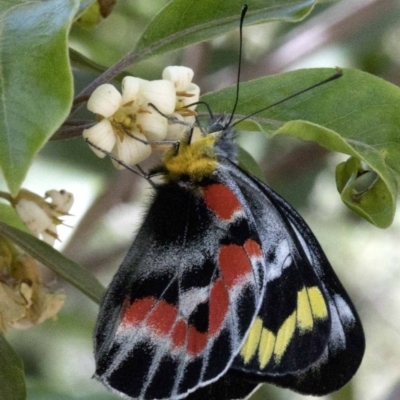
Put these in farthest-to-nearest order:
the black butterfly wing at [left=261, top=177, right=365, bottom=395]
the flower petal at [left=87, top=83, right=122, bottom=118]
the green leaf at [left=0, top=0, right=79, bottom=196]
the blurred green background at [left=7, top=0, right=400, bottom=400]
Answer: the blurred green background at [left=7, top=0, right=400, bottom=400], the black butterfly wing at [left=261, top=177, right=365, bottom=395], the flower petal at [left=87, top=83, right=122, bottom=118], the green leaf at [left=0, top=0, right=79, bottom=196]

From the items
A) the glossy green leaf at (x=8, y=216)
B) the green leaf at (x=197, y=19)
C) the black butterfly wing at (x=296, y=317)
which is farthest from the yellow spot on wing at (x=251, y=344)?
the glossy green leaf at (x=8, y=216)

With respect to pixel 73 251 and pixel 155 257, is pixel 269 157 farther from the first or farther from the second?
pixel 155 257

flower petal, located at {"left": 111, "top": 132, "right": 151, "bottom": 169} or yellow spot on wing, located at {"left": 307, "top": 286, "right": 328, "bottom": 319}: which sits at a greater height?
flower petal, located at {"left": 111, "top": 132, "right": 151, "bottom": 169}

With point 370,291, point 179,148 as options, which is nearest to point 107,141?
point 179,148

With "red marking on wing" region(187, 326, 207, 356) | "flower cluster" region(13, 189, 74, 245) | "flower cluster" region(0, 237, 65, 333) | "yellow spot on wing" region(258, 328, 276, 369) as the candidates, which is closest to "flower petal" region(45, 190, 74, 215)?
"flower cluster" region(13, 189, 74, 245)

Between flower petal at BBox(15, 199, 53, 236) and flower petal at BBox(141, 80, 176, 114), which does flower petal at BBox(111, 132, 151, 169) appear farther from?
flower petal at BBox(15, 199, 53, 236)

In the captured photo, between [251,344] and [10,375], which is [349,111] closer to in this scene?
[251,344]

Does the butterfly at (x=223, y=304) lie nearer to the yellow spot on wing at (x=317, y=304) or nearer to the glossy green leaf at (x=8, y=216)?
the yellow spot on wing at (x=317, y=304)
